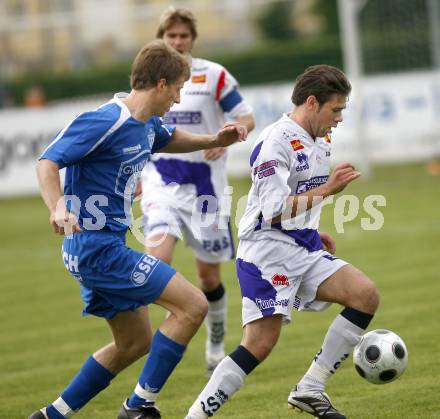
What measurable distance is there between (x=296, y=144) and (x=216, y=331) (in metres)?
2.55

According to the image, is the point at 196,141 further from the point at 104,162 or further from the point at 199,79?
the point at 199,79

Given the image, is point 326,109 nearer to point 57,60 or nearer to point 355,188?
point 355,188

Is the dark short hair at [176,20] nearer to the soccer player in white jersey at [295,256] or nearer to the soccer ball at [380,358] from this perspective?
the soccer player in white jersey at [295,256]

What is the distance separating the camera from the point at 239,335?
870 centimetres

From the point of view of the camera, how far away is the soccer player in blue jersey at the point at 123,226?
5.44 meters

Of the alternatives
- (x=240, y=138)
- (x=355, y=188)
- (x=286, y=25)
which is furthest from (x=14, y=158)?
(x=240, y=138)

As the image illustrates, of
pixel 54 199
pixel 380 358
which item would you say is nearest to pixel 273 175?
pixel 54 199

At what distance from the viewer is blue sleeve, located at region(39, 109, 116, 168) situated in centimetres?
529

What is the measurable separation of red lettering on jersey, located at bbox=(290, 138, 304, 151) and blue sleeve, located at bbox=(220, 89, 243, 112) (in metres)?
2.59

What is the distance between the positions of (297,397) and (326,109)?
1.58 meters

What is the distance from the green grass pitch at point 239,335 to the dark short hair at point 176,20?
250cm

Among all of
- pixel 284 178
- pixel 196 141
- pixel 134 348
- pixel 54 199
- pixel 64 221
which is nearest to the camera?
pixel 64 221

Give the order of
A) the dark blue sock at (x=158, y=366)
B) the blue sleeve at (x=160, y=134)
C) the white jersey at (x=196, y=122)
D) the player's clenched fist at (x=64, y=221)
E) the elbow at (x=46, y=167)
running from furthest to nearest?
the white jersey at (x=196, y=122), the blue sleeve at (x=160, y=134), the dark blue sock at (x=158, y=366), the elbow at (x=46, y=167), the player's clenched fist at (x=64, y=221)

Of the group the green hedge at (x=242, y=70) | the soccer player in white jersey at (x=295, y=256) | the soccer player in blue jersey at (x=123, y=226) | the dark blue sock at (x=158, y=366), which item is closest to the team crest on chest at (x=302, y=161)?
the soccer player in white jersey at (x=295, y=256)
